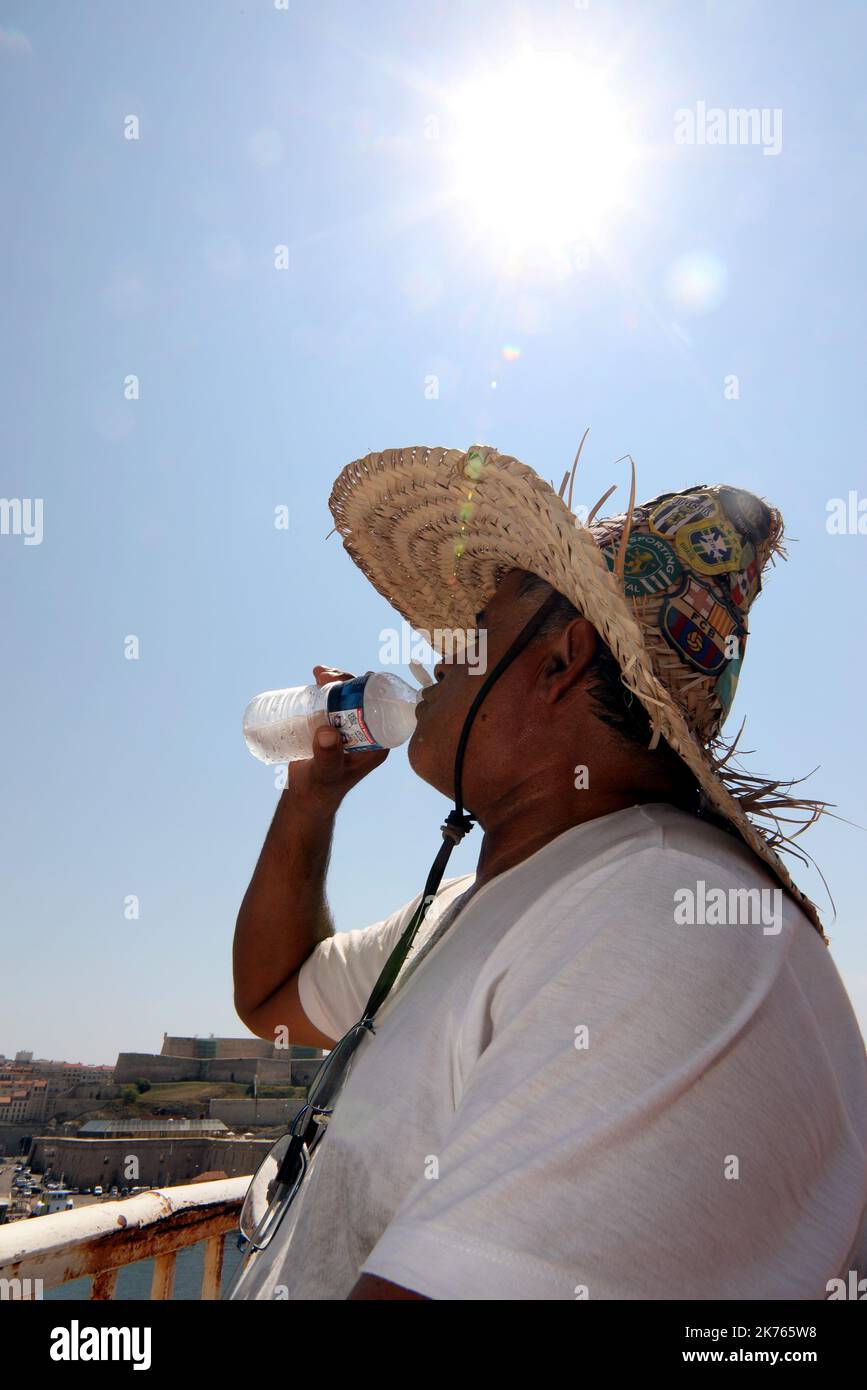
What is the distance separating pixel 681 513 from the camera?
1800 mm

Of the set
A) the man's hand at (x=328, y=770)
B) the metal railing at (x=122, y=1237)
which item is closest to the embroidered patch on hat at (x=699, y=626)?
the man's hand at (x=328, y=770)

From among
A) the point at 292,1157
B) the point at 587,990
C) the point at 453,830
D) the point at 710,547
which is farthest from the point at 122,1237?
the point at 710,547

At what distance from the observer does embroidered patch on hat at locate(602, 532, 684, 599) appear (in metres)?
1.68

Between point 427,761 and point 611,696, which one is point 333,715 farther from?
point 611,696

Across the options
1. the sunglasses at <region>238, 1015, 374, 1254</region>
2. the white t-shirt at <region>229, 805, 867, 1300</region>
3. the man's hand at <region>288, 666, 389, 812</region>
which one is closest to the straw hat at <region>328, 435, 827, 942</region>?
the white t-shirt at <region>229, 805, 867, 1300</region>

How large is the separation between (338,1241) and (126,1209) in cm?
99

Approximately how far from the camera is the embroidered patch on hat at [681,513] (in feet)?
5.83

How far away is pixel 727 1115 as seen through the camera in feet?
2.98

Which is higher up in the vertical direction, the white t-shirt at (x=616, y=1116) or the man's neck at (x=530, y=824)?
the man's neck at (x=530, y=824)

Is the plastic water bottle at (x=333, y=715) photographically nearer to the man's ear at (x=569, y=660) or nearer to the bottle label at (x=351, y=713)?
the bottle label at (x=351, y=713)

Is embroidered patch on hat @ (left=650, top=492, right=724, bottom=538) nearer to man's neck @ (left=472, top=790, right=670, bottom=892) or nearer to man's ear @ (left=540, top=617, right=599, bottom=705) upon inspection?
man's ear @ (left=540, top=617, right=599, bottom=705)

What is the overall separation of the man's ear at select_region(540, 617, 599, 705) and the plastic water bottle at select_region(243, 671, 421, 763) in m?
0.70

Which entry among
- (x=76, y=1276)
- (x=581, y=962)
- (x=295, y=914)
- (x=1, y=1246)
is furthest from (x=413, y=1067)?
(x=295, y=914)
